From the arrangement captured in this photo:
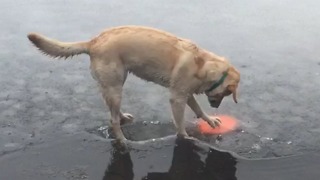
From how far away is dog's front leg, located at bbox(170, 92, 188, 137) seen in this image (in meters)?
4.96

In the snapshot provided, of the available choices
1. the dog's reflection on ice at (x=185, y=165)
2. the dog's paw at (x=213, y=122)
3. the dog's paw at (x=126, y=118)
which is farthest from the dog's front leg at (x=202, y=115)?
the dog's paw at (x=126, y=118)

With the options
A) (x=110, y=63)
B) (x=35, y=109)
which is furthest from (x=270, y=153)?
(x=35, y=109)

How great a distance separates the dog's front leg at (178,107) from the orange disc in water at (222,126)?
1.32ft

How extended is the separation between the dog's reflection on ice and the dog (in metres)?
0.40

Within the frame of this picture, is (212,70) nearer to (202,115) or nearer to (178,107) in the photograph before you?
(178,107)

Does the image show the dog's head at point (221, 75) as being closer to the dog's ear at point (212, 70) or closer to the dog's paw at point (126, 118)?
the dog's ear at point (212, 70)

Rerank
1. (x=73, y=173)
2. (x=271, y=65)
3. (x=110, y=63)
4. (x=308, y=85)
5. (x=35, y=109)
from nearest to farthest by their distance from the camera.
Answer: (x=73, y=173), (x=110, y=63), (x=35, y=109), (x=308, y=85), (x=271, y=65)

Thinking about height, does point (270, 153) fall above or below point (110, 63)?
below

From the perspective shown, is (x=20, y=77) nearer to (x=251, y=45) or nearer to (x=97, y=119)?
(x=97, y=119)

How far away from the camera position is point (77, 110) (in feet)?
18.4

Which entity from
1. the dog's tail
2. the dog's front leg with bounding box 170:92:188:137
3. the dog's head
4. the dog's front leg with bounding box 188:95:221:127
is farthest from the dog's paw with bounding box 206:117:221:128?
the dog's tail

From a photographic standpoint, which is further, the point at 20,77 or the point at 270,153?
the point at 20,77

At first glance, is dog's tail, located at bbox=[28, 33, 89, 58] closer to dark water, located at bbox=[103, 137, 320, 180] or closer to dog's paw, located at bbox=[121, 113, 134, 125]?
dog's paw, located at bbox=[121, 113, 134, 125]

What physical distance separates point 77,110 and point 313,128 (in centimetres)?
254
